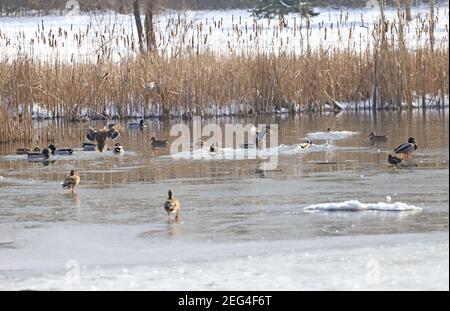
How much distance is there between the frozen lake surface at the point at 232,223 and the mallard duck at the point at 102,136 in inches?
43.1

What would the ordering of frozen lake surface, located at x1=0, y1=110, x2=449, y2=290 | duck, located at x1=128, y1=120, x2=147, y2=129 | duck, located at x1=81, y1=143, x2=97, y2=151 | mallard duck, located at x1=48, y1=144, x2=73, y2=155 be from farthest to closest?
duck, located at x1=128, y1=120, x2=147, y2=129
duck, located at x1=81, y1=143, x2=97, y2=151
mallard duck, located at x1=48, y1=144, x2=73, y2=155
frozen lake surface, located at x1=0, y1=110, x2=449, y2=290

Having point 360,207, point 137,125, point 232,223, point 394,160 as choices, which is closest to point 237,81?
point 137,125

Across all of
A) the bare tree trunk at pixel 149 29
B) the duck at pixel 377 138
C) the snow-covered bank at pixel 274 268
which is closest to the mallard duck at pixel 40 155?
the duck at pixel 377 138

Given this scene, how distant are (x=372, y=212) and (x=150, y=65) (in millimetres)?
13499

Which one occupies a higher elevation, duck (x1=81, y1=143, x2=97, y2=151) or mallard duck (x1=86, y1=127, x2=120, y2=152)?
mallard duck (x1=86, y1=127, x2=120, y2=152)

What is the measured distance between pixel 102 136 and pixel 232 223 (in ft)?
25.0

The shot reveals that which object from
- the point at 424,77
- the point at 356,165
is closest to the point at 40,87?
the point at 424,77

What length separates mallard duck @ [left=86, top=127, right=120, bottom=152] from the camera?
1598cm

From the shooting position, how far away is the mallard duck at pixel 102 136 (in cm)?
1598

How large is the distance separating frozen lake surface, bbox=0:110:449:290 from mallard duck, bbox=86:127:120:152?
1.10m

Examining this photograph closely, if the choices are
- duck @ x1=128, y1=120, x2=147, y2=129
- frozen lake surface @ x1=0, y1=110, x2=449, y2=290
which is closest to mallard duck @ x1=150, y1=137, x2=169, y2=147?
frozen lake surface @ x1=0, y1=110, x2=449, y2=290

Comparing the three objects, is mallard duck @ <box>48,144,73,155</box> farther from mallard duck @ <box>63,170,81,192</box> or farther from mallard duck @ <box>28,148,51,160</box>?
mallard duck @ <box>63,170,81,192</box>

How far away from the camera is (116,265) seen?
7.48m

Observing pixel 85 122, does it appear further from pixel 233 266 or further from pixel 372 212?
pixel 233 266
